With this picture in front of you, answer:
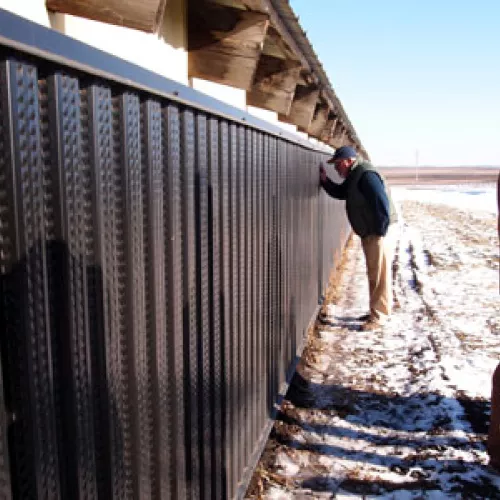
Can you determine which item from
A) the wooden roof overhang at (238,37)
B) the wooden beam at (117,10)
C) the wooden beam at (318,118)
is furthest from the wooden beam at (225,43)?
the wooden beam at (318,118)

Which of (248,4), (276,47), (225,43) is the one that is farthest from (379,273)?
(248,4)

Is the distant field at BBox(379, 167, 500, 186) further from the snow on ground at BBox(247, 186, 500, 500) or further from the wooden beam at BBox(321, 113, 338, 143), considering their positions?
the snow on ground at BBox(247, 186, 500, 500)

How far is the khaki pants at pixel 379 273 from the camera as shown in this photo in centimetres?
685

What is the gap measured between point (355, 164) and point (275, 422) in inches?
142

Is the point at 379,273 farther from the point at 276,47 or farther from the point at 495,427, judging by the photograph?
the point at 276,47

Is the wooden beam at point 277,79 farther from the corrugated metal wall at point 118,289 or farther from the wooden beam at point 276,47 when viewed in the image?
the corrugated metal wall at point 118,289

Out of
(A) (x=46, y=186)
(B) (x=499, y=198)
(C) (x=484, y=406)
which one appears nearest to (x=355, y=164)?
(C) (x=484, y=406)

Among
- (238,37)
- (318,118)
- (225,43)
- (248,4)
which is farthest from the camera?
(318,118)

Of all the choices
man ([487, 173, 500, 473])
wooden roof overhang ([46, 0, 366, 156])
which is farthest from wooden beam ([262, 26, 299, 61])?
man ([487, 173, 500, 473])

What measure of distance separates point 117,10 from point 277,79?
241cm

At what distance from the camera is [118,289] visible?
62.6 inches

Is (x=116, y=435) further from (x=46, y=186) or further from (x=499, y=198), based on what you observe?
(x=499, y=198)

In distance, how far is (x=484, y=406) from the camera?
177 inches

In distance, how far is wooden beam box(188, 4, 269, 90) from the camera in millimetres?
2805
